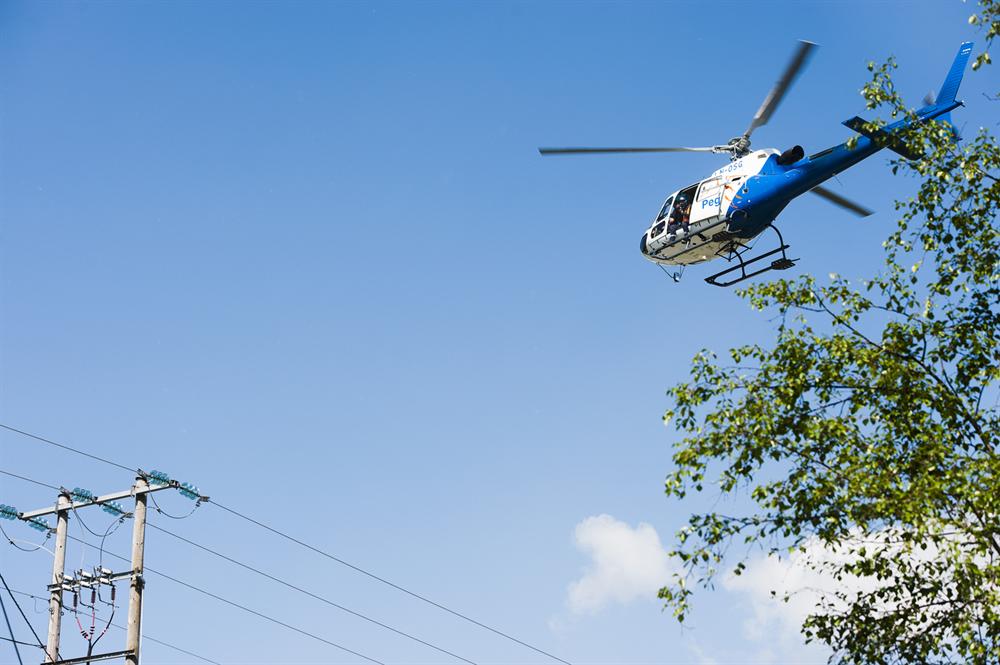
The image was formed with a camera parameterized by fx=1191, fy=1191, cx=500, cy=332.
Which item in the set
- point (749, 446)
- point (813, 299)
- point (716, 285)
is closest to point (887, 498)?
point (749, 446)

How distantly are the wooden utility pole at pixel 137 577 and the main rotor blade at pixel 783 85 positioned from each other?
16876mm

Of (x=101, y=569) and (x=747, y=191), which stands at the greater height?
(x=747, y=191)

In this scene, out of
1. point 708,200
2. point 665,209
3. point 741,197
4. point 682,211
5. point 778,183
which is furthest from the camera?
point 665,209

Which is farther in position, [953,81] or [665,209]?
[665,209]

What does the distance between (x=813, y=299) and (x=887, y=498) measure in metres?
3.62

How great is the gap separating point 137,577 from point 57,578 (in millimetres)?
3202

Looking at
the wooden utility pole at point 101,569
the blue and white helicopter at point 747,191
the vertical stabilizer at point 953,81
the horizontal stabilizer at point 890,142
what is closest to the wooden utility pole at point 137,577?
the wooden utility pole at point 101,569

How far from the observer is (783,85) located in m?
27.6

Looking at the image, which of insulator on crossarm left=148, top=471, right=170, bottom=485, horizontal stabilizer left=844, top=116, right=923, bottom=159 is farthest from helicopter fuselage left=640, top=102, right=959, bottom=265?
insulator on crossarm left=148, top=471, right=170, bottom=485

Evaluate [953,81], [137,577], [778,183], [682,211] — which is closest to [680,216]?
[682,211]

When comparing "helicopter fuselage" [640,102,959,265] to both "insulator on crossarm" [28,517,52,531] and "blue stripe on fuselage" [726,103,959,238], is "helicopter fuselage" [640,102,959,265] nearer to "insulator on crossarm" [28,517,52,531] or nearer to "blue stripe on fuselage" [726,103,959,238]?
"blue stripe on fuselage" [726,103,959,238]

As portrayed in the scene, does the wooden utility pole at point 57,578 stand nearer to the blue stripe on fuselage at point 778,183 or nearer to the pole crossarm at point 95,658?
the pole crossarm at point 95,658

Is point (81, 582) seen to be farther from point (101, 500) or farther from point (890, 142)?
point (890, 142)

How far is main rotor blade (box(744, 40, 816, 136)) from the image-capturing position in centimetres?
2636
